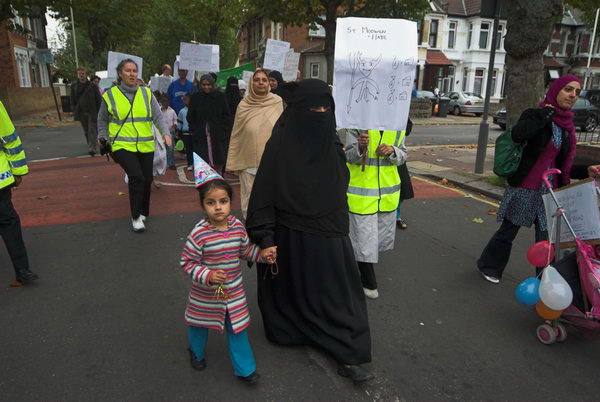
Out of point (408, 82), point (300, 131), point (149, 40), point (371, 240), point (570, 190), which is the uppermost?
point (149, 40)

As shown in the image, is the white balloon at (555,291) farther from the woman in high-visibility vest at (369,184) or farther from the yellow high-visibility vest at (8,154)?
the yellow high-visibility vest at (8,154)

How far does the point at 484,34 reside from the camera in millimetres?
39781

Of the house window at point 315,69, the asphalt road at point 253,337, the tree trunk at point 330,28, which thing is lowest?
the asphalt road at point 253,337

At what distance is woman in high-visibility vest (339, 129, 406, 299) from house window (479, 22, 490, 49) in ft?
136

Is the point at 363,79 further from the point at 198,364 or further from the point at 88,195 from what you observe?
the point at 88,195

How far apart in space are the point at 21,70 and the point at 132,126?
30.3 m

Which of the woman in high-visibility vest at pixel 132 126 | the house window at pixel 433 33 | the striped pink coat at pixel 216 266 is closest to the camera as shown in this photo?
the striped pink coat at pixel 216 266

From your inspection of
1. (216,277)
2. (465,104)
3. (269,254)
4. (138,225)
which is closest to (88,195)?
(138,225)

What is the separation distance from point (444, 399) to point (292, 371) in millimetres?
920

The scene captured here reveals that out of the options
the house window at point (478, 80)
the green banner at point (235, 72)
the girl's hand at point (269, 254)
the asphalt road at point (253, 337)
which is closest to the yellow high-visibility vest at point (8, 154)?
the asphalt road at point (253, 337)

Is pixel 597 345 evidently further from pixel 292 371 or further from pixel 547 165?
pixel 292 371

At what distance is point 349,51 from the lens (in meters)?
3.49

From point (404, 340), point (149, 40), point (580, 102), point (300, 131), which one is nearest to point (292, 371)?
point (404, 340)

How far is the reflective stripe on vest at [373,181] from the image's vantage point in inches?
141
